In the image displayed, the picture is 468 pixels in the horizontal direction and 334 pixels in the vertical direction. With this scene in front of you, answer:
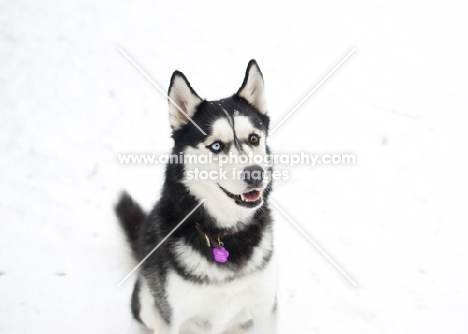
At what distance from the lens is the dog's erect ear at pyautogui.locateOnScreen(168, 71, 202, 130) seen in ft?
8.95

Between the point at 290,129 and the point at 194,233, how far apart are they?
3356 mm

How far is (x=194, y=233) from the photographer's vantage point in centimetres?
279

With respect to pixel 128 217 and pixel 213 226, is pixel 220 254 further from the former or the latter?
pixel 128 217

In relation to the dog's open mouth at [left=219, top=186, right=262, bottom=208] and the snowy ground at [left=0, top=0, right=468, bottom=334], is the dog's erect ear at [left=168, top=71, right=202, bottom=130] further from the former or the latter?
the snowy ground at [left=0, top=0, right=468, bottom=334]

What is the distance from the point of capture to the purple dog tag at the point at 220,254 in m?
2.73

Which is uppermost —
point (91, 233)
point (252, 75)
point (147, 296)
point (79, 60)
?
point (252, 75)

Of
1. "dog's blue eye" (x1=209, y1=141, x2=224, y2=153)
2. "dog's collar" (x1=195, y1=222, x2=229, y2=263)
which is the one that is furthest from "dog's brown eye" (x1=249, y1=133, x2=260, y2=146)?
"dog's collar" (x1=195, y1=222, x2=229, y2=263)

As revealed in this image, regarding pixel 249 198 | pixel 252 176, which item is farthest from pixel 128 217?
pixel 252 176

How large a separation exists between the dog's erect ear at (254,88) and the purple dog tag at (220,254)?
1.07 meters

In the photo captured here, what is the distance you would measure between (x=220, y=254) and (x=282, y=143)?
3127 millimetres

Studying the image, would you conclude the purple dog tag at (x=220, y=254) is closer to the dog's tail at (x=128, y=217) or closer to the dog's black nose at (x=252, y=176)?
the dog's black nose at (x=252, y=176)

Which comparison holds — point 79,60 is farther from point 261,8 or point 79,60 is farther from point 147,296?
point 147,296

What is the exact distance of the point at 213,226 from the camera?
9.12 feet

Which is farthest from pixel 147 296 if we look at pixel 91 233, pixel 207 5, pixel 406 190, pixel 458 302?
pixel 207 5
